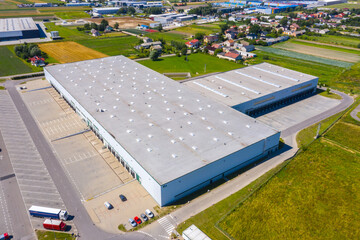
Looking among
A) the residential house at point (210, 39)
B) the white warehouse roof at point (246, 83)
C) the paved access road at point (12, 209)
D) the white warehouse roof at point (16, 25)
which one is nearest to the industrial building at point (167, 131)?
the white warehouse roof at point (246, 83)

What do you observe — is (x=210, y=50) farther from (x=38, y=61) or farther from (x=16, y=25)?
(x=16, y=25)

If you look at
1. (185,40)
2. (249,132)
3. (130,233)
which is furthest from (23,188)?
(185,40)

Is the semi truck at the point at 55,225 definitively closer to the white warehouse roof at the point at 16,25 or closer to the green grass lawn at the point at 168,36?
the green grass lawn at the point at 168,36

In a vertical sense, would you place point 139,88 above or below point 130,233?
above

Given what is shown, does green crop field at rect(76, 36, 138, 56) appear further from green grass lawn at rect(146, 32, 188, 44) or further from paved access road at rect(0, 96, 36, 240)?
paved access road at rect(0, 96, 36, 240)

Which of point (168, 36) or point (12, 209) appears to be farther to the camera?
point (168, 36)

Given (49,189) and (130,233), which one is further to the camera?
(49,189)

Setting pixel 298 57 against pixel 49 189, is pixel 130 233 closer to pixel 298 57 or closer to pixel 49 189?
pixel 49 189

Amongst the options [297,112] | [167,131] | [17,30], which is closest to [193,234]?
[167,131]
